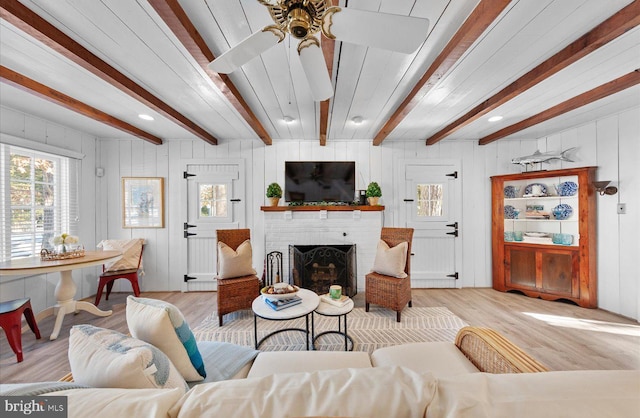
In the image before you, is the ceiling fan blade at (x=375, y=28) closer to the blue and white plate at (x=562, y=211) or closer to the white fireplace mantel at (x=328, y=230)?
the white fireplace mantel at (x=328, y=230)

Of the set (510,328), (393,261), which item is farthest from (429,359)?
(510,328)

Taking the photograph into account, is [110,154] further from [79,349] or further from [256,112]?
[79,349]

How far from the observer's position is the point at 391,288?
2.60 m

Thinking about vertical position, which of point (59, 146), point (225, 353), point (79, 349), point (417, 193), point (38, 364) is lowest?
point (38, 364)

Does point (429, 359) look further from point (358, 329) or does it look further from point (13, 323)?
point (13, 323)

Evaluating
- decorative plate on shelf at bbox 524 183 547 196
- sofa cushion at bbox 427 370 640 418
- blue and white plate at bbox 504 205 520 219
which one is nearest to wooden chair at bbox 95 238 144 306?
sofa cushion at bbox 427 370 640 418

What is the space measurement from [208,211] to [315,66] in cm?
304

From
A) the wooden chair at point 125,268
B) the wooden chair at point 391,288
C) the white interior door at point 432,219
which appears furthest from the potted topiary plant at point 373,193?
the wooden chair at point 125,268

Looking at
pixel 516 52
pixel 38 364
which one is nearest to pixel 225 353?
pixel 38 364

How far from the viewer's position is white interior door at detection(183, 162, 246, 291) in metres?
3.57

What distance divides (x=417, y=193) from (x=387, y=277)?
1.61m

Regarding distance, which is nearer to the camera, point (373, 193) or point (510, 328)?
point (510, 328)

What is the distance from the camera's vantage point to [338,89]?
2.14 metres

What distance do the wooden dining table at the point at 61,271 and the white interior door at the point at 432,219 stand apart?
3920 millimetres
